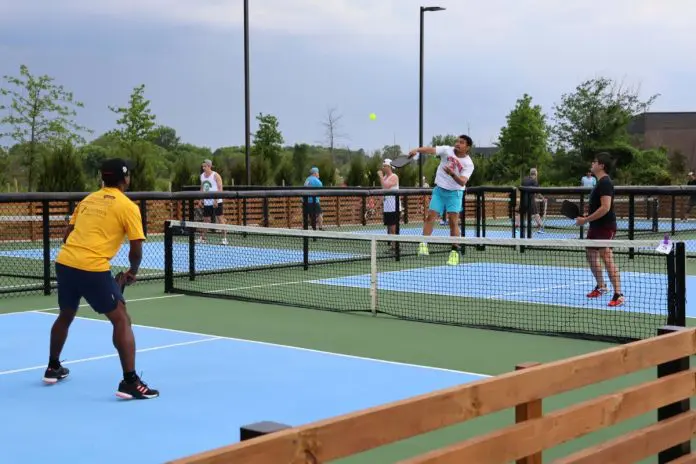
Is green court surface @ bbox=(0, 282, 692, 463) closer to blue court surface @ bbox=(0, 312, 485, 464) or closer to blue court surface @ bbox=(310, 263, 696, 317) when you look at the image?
blue court surface @ bbox=(0, 312, 485, 464)

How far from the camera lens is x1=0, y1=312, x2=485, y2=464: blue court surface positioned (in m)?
5.48

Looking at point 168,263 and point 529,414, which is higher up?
point 529,414

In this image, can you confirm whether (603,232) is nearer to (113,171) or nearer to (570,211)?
(570,211)

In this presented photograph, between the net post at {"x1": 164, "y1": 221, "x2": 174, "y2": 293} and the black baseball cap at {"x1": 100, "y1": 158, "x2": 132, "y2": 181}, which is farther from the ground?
the black baseball cap at {"x1": 100, "y1": 158, "x2": 132, "y2": 181}

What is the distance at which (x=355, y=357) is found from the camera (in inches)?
311

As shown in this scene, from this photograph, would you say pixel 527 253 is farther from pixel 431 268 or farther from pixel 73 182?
pixel 73 182

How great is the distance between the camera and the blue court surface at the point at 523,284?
11.0 meters

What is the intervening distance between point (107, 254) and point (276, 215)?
1735 centimetres

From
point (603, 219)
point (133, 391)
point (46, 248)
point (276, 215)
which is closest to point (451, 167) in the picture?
point (603, 219)

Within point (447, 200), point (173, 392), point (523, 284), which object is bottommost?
point (173, 392)

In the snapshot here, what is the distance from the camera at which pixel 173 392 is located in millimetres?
6691

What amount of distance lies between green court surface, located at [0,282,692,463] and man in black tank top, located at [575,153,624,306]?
184cm

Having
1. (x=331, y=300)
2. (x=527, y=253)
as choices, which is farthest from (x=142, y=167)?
(x=331, y=300)

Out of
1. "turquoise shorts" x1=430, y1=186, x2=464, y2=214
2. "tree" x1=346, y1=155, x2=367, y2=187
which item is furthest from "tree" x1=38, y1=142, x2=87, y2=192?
"turquoise shorts" x1=430, y1=186, x2=464, y2=214
